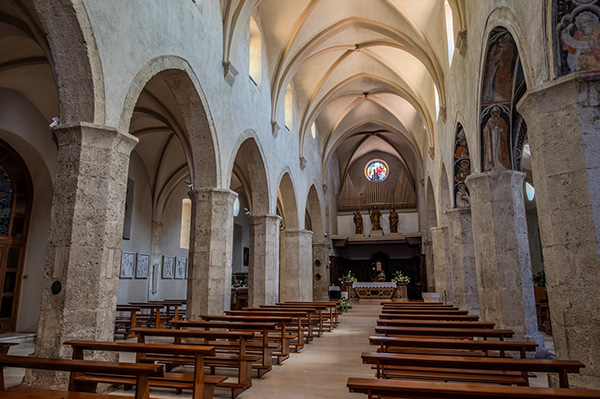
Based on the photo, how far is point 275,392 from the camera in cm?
461

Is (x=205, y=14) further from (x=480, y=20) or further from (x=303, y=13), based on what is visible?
(x=480, y=20)

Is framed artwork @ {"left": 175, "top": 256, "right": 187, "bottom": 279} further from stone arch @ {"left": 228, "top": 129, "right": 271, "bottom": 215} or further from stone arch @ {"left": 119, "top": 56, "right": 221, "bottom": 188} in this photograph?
stone arch @ {"left": 119, "top": 56, "right": 221, "bottom": 188}

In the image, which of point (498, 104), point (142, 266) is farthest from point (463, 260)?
point (142, 266)

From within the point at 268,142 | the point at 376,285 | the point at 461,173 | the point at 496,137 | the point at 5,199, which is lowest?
the point at 376,285

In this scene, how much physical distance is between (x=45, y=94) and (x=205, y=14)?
15.8 ft

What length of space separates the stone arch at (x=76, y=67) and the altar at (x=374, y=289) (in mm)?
16582

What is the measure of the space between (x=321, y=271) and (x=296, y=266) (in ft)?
20.9

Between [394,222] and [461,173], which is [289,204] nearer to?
[461,173]

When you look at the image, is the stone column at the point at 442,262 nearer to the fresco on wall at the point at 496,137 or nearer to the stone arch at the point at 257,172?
the stone arch at the point at 257,172

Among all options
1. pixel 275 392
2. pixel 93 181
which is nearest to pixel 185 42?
pixel 93 181

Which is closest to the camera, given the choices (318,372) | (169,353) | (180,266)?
(169,353)

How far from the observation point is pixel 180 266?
687 inches

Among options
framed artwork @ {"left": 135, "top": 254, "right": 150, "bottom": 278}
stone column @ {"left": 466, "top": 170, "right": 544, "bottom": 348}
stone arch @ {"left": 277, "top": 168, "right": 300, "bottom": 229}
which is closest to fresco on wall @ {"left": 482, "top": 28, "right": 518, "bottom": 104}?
stone column @ {"left": 466, "top": 170, "right": 544, "bottom": 348}

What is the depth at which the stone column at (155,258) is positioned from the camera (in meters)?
15.5
